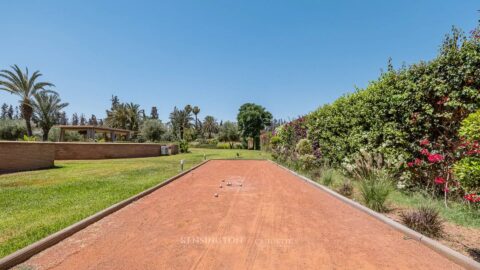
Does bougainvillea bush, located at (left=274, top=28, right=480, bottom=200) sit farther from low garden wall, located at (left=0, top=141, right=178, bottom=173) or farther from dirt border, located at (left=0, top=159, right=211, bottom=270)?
low garden wall, located at (left=0, top=141, right=178, bottom=173)

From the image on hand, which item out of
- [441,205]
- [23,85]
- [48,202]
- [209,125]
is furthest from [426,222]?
[209,125]

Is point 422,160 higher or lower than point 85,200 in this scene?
higher

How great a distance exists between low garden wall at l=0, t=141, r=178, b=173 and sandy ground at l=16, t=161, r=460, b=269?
11134 millimetres

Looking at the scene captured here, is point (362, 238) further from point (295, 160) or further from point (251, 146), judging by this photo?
point (251, 146)

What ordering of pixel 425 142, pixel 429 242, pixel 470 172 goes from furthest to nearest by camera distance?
1. pixel 425 142
2. pixel 429 242
3. pixel 470 172

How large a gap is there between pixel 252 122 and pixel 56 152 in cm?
3758

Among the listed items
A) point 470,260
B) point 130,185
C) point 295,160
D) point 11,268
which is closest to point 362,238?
point 470,260

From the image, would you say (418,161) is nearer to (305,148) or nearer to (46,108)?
(305,148)

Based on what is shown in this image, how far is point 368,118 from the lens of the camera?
9.44 metres

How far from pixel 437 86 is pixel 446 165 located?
6.81ft

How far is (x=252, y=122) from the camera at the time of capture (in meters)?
53.4

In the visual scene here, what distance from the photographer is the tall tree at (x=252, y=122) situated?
175ft

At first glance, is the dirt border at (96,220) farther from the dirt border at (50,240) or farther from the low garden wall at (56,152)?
the low garden wall at (56,152)

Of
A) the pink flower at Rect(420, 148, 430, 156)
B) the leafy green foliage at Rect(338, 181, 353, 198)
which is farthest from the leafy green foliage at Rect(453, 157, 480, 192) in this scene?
the leafy green foliage at Rect(338, 181, 353, 198)
